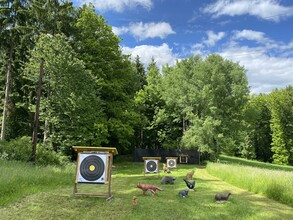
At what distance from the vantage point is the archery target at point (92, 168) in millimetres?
7996

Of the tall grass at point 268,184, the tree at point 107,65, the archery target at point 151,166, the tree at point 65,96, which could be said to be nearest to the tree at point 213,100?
the tree at point 107,65

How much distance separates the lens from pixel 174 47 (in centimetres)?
2448

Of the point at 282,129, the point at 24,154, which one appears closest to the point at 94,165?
the point at 24,154

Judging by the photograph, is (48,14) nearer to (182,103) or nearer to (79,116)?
(79,116)

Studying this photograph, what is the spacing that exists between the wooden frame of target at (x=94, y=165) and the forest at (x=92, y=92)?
22.1 ft

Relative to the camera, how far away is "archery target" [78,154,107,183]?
26.2 feet

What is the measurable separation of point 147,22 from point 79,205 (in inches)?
640

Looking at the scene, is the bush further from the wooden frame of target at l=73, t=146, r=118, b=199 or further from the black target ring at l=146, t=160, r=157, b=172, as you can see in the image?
the wooden frame of target at l=73, t=146, r=118, b=199

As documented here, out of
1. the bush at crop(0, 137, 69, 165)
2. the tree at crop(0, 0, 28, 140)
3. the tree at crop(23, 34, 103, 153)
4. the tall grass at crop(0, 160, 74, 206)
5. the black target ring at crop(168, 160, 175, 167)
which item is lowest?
the black target ring at crop(168, 160, 175, 167)

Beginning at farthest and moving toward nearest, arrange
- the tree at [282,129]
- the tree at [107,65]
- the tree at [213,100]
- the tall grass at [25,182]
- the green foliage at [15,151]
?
the tree at [282,129] → the tree at [213,100] → the tree at [107,65] → the green foliage at [15,151] → the tall grass at [25,182]

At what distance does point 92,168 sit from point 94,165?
4.1 inches

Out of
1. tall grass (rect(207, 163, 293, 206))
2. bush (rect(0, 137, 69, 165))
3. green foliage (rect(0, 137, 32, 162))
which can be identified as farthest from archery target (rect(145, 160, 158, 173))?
A: green foliage (rect(0, 137, 32, 162))

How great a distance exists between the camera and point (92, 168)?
8.07 metres

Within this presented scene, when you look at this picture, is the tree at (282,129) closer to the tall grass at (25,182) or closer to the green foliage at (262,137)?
the green foliage at (262,137)
